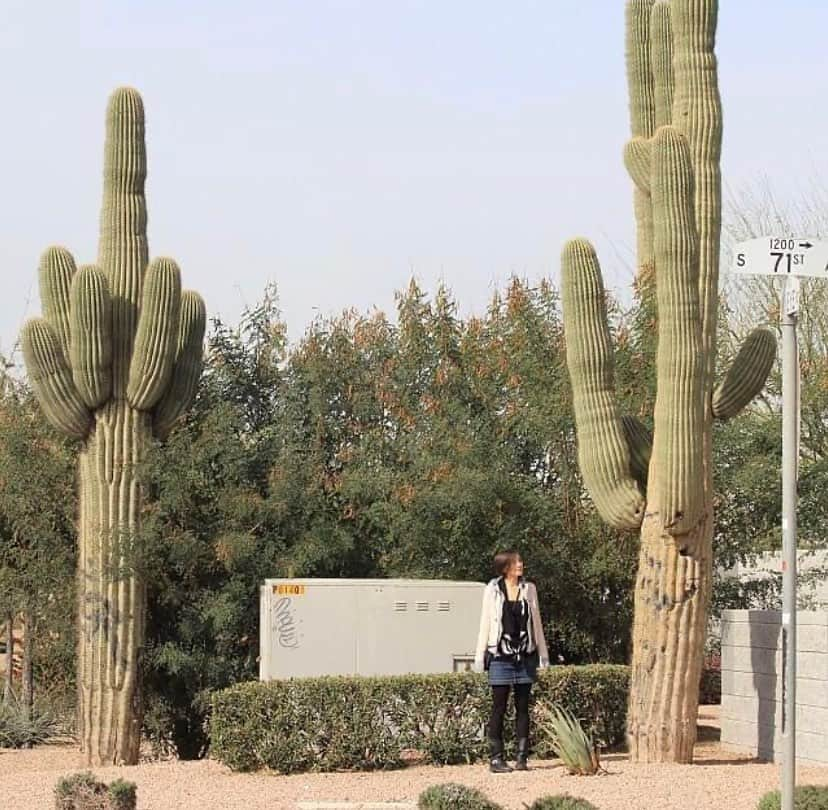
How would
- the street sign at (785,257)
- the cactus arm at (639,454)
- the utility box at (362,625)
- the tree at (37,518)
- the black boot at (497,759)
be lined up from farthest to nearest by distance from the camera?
the tree at (37,518)
the utility box at (362,625)
the cactus arm at (639,454)
the black boot at (497,759)
the street sign at (785,257)

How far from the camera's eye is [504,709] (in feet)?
36.0

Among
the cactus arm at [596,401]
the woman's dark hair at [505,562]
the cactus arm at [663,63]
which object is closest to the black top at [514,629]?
the woman's dark hair at [505,562]

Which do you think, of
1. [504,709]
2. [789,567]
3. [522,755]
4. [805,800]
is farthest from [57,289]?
[789,567]

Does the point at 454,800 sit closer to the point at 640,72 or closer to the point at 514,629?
Result: the point at 514,629

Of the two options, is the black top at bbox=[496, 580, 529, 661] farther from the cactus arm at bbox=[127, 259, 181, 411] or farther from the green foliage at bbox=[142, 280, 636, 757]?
the cactus arm at bbox=[127, 259, 181, 411]

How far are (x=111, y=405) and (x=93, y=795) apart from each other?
501 cm

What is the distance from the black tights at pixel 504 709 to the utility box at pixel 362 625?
2077 mm

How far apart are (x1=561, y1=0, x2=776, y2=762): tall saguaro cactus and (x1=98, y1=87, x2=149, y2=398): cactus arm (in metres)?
4.03

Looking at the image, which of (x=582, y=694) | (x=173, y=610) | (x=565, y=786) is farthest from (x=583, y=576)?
(x=565, y=786)

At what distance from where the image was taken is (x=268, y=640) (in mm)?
12828

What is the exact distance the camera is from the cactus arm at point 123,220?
13539 millimetres

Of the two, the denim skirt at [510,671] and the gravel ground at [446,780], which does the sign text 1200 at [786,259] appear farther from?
the denim skirt at [510,671]

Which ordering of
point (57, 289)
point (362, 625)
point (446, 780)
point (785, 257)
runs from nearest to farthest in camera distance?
point (785, 257) < point (446, 780) < point (362, 625) < point (57, 289)

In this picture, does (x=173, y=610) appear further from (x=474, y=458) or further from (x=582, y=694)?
(x=582, y=694)
